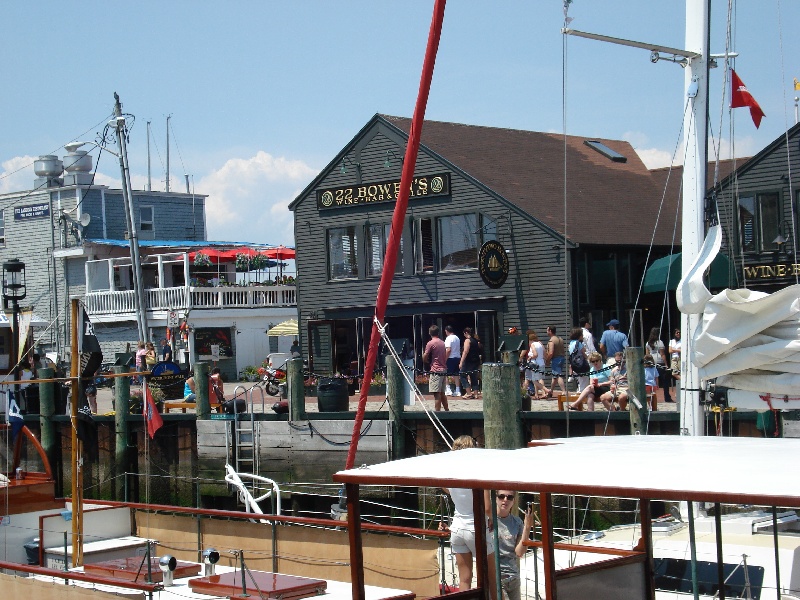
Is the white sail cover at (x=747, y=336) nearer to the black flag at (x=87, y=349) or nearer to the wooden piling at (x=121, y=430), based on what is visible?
the black flag at (x=87, y=349)

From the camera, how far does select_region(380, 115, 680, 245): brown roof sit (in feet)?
95.6

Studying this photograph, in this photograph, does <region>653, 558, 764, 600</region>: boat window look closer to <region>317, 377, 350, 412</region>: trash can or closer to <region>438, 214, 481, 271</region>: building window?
<region>317, 377, 350, 412</region>: trash can

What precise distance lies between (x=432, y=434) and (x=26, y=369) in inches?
394

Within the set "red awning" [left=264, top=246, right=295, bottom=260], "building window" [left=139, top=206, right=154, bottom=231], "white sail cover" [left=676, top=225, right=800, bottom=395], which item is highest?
"building window" [left=139, top=206, right=154, bottom=231]

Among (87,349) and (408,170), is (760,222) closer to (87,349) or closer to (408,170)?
(408,170)

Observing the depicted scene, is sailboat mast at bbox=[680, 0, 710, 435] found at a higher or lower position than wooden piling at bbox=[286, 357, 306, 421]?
higher

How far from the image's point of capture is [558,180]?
31.6m

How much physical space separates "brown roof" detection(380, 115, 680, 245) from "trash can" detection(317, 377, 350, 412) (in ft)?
31.2

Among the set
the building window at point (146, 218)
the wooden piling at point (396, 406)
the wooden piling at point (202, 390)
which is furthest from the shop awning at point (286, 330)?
the wooden piling at point (396, 406)

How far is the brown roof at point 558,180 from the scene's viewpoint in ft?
95.6

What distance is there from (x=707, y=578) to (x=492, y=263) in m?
21.2

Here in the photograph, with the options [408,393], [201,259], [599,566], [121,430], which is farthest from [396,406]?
[201,259]

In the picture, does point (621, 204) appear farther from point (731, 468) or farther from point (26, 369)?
point (731, 468)

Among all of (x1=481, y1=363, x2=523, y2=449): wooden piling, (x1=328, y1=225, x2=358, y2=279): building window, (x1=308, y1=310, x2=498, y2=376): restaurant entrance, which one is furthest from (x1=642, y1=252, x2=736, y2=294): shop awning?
(x1=481, y1=363, x2=523, y2=449): wooden piling
